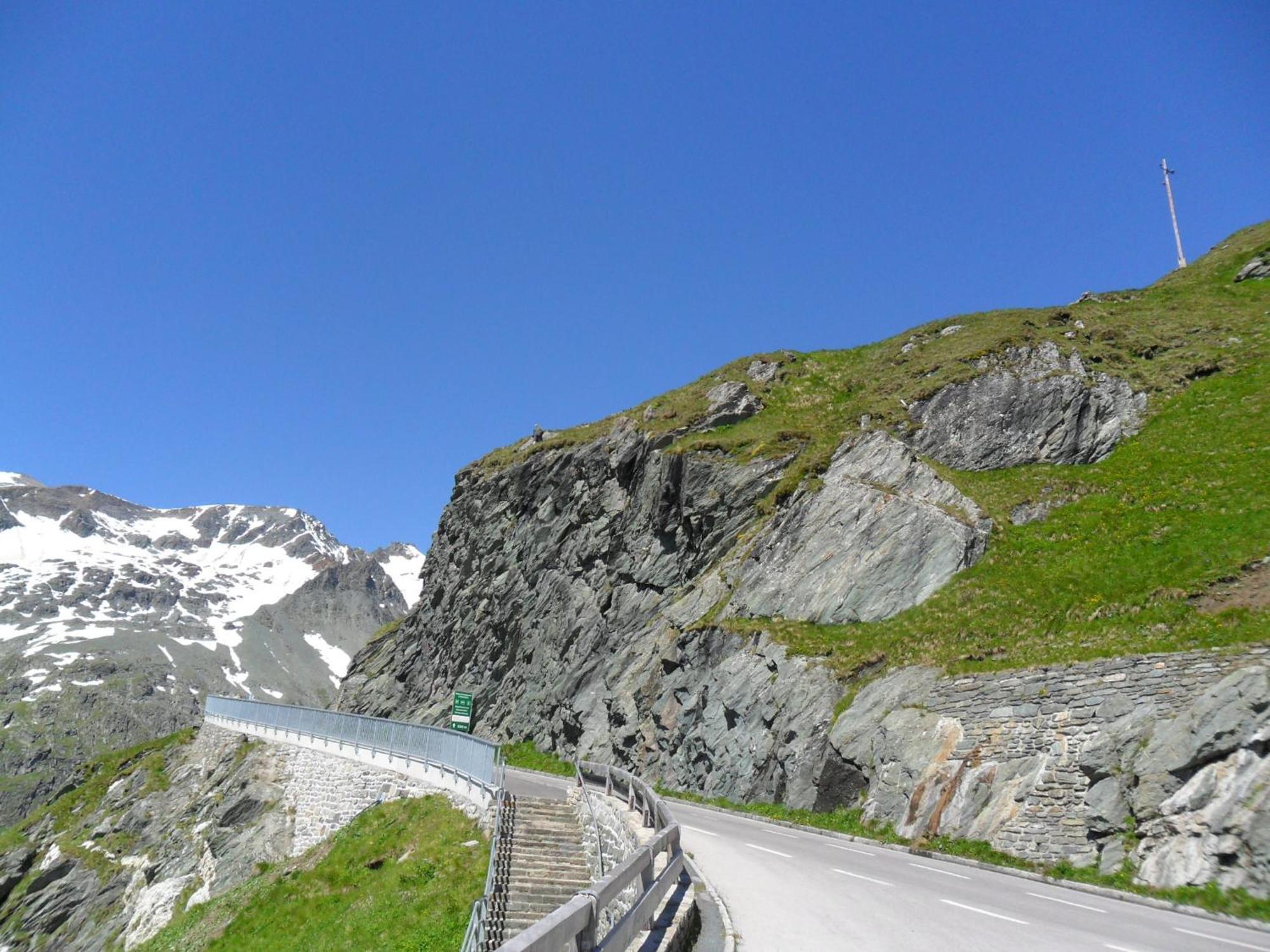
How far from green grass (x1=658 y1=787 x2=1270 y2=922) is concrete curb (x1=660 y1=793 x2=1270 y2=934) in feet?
0.31

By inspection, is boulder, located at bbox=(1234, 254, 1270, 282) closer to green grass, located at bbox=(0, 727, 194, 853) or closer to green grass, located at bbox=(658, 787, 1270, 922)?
green grass, located at bbox=(658, 787, 1270, 922)

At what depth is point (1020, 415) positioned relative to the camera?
123 feet

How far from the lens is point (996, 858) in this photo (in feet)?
54.7

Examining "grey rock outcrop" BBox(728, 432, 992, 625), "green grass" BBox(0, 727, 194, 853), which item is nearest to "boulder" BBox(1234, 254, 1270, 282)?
"grey rock outcrop" BBox(728, 432, 992, 625)

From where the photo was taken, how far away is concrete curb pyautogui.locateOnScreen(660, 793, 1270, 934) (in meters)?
11.9

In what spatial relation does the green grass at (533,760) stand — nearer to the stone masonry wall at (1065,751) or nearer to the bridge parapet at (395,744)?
the bridge parapet at (395,744)

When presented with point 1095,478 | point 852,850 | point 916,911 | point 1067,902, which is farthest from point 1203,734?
point 1095,478

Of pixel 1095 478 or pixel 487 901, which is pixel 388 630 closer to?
pixel 1095 478

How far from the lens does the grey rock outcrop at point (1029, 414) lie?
35.7 metres

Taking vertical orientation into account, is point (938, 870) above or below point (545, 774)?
above

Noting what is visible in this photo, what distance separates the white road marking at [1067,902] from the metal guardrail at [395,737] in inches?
498

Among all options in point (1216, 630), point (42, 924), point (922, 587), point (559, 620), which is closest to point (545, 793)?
point (922, 587)

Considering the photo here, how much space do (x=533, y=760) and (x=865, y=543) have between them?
2291 centimetres

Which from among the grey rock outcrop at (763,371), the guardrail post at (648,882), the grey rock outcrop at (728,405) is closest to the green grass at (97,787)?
the grey rock outcrop at (728,405)
